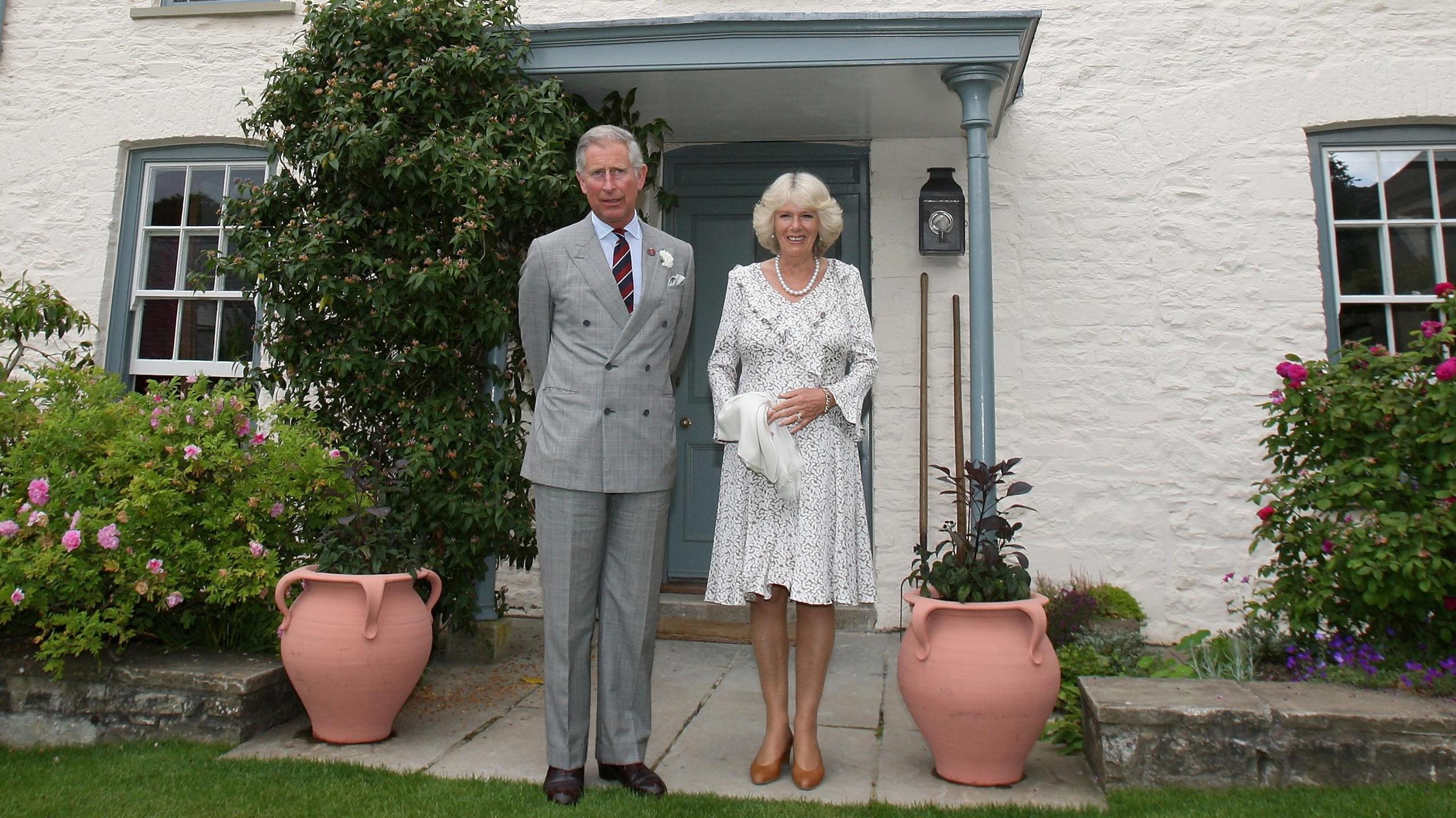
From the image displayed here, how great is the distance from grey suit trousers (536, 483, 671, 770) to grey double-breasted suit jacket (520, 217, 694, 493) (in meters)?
0.08

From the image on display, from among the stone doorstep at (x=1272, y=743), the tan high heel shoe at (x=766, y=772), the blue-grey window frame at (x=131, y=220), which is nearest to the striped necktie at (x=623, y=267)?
the tan high heel shoe at (x=766, y=772)

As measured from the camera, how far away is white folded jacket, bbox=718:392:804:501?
276 cm

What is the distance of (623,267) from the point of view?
2910 millimetres

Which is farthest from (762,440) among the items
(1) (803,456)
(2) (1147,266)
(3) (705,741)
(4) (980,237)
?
(2) (1147,266)

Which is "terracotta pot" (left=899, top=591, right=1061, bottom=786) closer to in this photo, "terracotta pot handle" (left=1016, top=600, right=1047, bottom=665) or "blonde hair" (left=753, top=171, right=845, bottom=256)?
"terracotta pot handle" (left=1016, top=600, right=1047, bottom=665)

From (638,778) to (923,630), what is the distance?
95cm

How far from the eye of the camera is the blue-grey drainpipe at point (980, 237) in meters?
4.19

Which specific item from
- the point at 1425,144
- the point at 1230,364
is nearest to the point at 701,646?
the point at 1230,364

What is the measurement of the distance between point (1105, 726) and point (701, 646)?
2302 millimetres

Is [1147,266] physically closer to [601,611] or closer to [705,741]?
[705,741]

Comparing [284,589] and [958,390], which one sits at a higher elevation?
[958,390]

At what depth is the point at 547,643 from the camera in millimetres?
2807

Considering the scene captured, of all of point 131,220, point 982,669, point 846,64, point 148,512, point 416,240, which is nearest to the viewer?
point 982,669

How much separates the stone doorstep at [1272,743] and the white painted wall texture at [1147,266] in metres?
2.15
